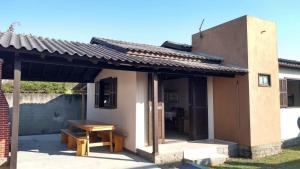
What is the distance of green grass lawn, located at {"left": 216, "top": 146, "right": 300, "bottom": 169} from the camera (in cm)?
732

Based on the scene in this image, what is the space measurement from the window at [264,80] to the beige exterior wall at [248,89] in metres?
0.15

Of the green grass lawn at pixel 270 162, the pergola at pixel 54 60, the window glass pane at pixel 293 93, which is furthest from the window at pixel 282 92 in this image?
the window glass pane at pixel 293 93

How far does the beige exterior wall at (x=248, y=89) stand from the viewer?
8742 millimetres

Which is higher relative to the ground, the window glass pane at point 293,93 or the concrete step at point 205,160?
the window glass pane at point 293,93

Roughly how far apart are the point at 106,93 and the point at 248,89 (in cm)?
552

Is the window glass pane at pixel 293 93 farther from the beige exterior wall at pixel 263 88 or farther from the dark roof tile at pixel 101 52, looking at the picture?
the dark roof tile at pixel 101 52

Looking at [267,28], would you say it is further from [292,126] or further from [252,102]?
[292,126]

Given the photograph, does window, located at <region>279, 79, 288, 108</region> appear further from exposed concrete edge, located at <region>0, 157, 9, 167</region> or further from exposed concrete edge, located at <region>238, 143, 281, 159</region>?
exposed concrete edge, located at <region>0, 157, 9, 167</region>

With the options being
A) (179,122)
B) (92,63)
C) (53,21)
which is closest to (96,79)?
(53,21)

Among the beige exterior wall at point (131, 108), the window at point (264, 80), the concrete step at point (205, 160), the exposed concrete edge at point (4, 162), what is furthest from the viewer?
the window at point (264, 80)

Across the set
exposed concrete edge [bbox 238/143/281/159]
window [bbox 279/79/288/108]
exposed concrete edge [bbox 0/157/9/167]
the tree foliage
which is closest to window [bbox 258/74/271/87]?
window [bbox 279/79/288/108]

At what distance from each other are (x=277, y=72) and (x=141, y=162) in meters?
6.45

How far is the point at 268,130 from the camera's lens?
923 centimetres

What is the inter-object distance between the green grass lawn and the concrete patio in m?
2.61
